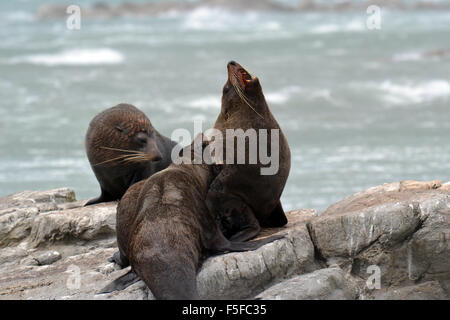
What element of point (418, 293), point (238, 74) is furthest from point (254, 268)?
point (238, 74)

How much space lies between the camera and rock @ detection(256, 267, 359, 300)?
5371mm

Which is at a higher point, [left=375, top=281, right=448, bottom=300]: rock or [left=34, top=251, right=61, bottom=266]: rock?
[left=375, top=281, right=448, bottom=300]: rock

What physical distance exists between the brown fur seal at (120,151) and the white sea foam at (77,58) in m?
19.8

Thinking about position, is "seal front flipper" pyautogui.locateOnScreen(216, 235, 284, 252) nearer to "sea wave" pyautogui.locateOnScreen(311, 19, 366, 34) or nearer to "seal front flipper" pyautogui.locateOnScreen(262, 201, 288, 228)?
"seal front flipper" pyautogui.locateOnScreen(262, 201, 288, 228)

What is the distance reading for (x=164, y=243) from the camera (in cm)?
559

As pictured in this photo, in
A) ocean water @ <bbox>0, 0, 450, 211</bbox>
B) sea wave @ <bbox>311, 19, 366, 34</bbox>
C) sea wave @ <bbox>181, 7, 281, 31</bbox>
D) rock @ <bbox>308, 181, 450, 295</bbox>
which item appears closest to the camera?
rock @ <bbox>308, 181, 450, 295</bbox>

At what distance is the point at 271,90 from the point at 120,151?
1379 cm

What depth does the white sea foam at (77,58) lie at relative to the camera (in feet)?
94.9

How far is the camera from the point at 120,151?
30.5ft

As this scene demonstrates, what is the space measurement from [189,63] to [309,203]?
1611 centimetres

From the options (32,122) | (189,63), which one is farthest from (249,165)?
(189,63)

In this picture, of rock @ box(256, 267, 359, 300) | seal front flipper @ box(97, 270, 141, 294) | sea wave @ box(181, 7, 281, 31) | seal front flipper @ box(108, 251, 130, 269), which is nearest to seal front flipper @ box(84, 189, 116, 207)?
seal front flipper @ box(108, 251, 130, 269)
